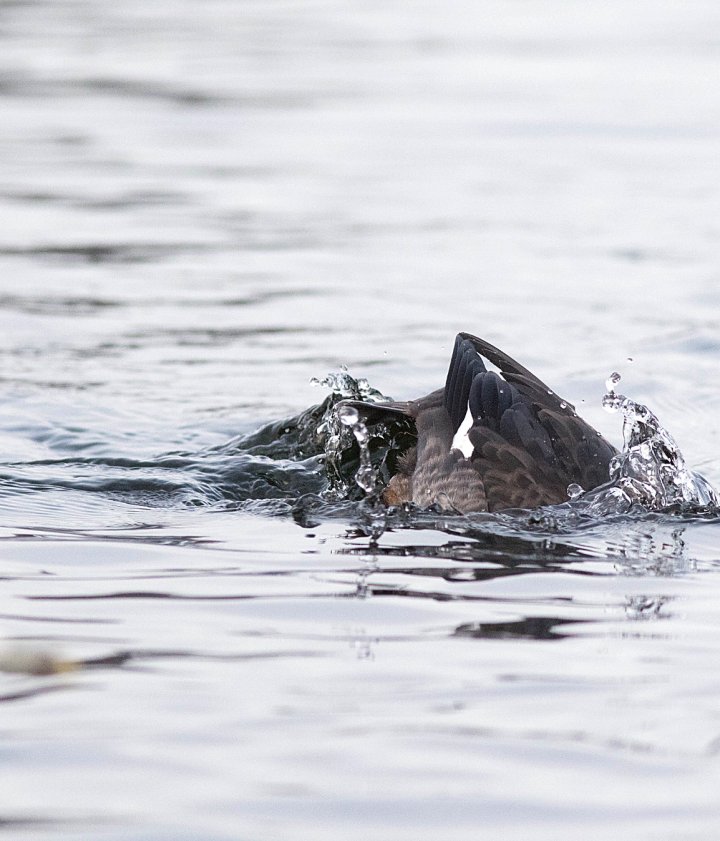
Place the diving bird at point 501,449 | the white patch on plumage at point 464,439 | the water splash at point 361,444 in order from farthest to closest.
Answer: the water splash at point 361,444 < the white patch on plumage at point 464,439 < the diving bird at point 501,449

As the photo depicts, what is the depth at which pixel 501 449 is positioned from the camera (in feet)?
21.7

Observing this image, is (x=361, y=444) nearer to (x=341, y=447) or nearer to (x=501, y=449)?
(x=341, y=447)

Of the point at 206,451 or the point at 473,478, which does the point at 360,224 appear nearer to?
the point at 206,451

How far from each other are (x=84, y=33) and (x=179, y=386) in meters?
15.2

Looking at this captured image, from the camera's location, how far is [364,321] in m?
10.9

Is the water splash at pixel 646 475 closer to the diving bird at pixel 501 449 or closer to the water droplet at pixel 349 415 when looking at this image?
the diving bird at pixel 501 449

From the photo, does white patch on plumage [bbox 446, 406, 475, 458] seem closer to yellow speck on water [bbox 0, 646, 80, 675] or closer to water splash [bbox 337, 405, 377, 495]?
water splash [bbox 337, 405, 377, 495]

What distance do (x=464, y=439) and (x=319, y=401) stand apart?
2.51 metres

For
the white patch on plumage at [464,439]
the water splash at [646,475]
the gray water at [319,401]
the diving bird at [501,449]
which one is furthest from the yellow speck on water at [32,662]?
the water splash at [646,475]

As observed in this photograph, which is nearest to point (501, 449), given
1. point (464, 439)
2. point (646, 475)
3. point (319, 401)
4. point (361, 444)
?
point (464, 439)

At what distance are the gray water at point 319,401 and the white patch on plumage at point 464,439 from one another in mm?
435

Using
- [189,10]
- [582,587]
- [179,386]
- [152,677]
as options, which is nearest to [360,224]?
[179,386]

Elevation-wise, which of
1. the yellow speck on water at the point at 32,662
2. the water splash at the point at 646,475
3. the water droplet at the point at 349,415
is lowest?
the yellow speck on water at the point at 32,662

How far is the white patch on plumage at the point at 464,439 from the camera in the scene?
22.0 ft
